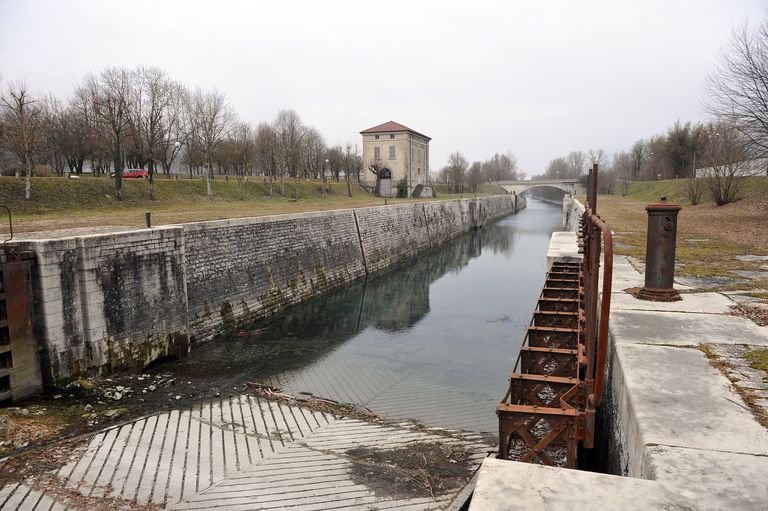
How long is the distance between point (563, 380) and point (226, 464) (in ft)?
14.6

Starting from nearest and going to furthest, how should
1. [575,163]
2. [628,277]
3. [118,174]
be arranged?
[628,277] → [118,174] → [575,163]

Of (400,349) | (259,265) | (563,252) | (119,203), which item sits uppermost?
(119,203)

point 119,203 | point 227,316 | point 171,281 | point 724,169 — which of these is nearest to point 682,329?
point 171,281

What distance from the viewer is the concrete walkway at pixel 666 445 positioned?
9.58 feet

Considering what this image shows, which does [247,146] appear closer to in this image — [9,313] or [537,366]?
[9,313]

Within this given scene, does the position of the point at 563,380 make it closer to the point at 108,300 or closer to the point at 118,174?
the point at 108,300

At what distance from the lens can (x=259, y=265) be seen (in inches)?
656

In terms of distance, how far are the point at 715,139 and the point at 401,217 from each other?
814 inches

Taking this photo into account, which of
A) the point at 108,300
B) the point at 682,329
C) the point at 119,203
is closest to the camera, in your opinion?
the point at 682,329

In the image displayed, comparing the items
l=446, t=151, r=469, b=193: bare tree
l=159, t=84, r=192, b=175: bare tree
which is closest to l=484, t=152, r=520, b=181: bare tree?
l=446, t=151, r=469, b=193: bare tree

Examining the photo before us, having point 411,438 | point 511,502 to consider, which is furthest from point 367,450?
point 511,502

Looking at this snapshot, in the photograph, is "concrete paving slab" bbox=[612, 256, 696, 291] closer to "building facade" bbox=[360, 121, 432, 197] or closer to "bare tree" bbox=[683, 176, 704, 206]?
"bare tree" bbox=[683, 176, 704, 206]

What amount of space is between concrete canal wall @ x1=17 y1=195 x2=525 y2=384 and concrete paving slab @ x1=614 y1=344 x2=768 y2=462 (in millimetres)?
9290

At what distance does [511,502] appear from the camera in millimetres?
2953
